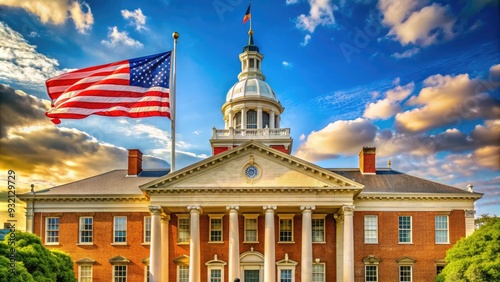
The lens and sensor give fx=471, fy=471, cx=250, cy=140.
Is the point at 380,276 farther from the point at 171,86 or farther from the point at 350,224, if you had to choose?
the point at 171,86

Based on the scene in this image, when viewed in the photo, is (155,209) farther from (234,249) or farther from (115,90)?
(115,90)

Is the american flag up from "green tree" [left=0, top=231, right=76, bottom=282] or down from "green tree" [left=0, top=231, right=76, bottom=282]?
up

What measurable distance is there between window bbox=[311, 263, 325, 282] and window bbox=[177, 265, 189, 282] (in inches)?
398

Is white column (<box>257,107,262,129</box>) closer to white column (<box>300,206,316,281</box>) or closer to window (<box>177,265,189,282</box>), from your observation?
white column (<box>300,206,316,281</box>)

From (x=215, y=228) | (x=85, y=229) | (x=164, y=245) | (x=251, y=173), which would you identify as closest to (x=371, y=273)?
(x=251, y=173)

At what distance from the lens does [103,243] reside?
126ft

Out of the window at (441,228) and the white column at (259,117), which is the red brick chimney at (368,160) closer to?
the window at (441,228)

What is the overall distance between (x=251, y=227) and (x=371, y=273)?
33.0ft

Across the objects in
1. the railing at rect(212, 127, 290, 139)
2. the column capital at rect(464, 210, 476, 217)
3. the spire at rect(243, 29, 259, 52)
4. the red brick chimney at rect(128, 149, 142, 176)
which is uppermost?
the spire at rect(243, 29, 259, 52)

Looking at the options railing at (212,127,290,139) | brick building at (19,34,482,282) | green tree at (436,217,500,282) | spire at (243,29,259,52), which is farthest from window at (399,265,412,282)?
spire at (243,29,259,52)

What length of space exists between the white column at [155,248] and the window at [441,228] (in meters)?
21.6

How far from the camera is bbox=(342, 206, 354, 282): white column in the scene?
33.6 meters

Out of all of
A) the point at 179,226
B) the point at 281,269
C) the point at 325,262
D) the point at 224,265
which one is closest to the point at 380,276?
the point at 325,262


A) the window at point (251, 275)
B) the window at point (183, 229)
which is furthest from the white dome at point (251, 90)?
the window at point (251, 275)
